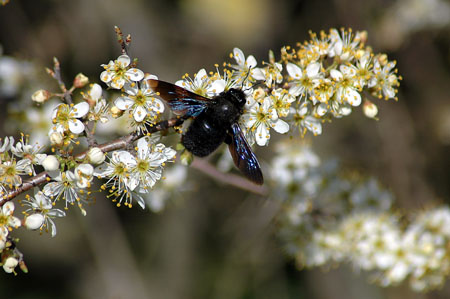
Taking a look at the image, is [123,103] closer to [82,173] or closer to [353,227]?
[82,173]

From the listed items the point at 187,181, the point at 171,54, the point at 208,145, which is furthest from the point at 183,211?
the point at 208,145

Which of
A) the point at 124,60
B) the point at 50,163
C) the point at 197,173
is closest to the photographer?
the point at 50,163

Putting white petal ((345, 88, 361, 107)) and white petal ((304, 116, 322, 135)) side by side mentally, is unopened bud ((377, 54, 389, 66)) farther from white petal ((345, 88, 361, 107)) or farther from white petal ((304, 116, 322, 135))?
white petal ((304, 116, 322, 135))

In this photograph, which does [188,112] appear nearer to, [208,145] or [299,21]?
[208,145]

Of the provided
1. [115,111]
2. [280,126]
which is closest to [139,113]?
[115,111]

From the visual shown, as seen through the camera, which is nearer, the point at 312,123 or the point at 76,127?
the point at 76,127

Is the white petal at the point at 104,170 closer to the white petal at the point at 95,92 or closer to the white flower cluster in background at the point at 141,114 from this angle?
the white flower cluster in background at the point at 141,114
